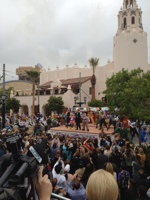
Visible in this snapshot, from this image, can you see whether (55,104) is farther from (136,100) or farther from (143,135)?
(136,100)

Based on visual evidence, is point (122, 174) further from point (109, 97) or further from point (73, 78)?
point (73, 78)

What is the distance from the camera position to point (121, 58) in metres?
56.8

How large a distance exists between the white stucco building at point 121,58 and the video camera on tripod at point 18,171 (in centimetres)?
4954

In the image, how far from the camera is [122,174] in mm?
7277

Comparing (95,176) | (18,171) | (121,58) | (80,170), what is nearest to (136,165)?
(80,170)

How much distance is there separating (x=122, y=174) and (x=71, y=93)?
147 ft

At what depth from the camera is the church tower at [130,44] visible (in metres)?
56.2

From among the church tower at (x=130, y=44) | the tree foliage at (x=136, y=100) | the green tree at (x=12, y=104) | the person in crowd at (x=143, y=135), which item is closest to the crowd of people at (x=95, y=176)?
the tree foliage at (x=136, y=100)

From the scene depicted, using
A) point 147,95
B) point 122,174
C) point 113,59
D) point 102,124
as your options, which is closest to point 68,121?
point 102,124

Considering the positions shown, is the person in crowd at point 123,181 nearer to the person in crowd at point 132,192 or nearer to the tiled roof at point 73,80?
the person in crowd at point 132,192

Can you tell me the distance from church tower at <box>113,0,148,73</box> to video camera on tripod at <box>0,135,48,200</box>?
55.5m

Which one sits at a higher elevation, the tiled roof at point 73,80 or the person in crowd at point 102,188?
the tiled roof at point 73,80

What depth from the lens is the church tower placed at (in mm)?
56156

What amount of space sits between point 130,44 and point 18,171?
57880 millimetres
